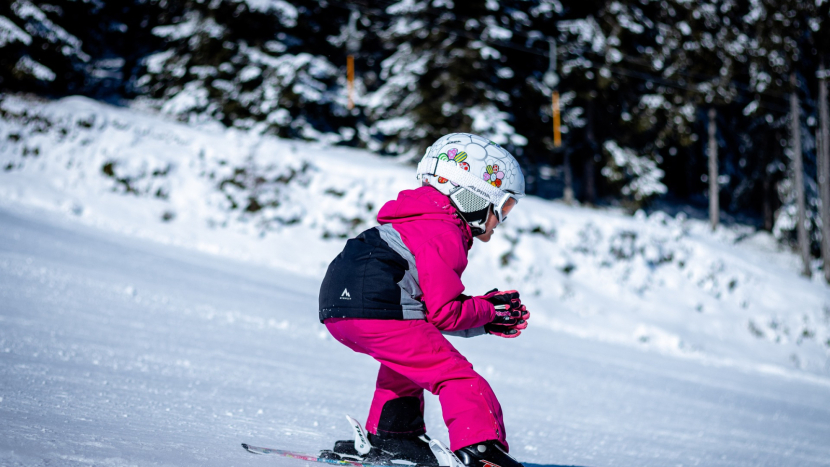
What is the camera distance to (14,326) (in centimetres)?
380

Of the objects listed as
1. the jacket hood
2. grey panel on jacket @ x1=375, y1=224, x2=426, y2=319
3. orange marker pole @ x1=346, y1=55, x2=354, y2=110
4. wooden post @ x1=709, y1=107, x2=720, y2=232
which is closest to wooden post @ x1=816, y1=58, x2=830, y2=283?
wooden post @ x1=709, y1=107, x2=720, y2=232

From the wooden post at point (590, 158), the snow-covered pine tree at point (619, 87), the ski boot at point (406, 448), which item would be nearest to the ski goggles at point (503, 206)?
the ski boot at point (406, 448)

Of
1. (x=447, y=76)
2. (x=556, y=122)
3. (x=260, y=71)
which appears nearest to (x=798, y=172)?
(x=556, y=122)

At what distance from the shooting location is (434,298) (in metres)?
2.07

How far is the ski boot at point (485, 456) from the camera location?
196 centimetres

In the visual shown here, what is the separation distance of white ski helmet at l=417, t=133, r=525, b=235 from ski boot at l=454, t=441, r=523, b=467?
34.4 inches

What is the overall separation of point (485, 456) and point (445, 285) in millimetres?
597

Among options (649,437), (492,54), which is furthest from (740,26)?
(649,437)

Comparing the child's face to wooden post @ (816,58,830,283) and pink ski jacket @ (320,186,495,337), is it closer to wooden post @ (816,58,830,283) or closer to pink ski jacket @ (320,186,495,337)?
pink ski jacket @ (320,186,495,337)

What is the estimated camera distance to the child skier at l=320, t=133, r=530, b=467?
2.06 m

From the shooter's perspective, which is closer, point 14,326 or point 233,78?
point 14,326

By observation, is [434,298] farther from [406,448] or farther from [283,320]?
[283,320]

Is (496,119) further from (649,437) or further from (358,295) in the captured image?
(358,295)

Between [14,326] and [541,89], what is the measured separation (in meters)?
18.2
